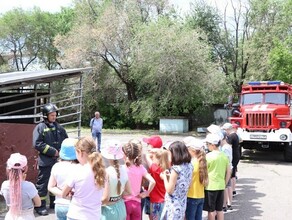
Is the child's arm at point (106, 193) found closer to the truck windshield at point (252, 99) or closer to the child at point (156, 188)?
the child at point (156, 188)

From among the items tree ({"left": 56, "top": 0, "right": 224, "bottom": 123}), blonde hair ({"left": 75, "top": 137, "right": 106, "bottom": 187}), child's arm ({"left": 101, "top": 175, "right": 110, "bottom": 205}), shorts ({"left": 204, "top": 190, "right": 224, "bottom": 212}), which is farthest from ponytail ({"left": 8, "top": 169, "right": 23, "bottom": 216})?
tree ({"left": 56, "top": 0, "right": 224, "bottom": 123})

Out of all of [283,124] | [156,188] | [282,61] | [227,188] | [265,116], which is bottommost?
[227,188]

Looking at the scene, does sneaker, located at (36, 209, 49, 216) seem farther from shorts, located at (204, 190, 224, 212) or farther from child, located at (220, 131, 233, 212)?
child, located at (220, 131, 233, 212)

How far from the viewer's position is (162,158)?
5.00 m

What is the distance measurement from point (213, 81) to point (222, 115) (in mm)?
6430

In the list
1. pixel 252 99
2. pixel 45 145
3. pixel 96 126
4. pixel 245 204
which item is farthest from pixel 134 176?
pixel 252 99

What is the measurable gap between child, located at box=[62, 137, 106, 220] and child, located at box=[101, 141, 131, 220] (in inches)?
9.2

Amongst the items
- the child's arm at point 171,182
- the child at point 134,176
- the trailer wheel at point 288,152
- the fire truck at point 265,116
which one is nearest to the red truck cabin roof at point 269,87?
the fire truck at point 265,116

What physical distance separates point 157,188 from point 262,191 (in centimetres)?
499

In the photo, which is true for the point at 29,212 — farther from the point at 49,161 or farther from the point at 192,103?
the point at 192,103

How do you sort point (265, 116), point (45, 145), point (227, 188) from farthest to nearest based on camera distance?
point (265, 116) < point (227, 188) < point (45, 145)

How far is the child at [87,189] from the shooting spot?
3.80m

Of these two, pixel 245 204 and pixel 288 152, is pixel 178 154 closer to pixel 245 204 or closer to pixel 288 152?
pixel 245 204

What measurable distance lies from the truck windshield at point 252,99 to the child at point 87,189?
40.3 ft
